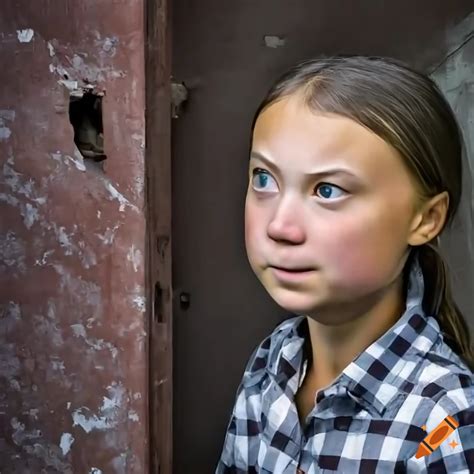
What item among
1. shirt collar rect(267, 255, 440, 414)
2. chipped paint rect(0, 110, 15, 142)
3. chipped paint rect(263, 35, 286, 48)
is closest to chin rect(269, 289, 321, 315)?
shirt collar rect(267, 255, 440, 414)

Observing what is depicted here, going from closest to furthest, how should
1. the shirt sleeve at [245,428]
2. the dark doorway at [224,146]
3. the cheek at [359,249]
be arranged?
1. the cheek at [359,249]
2. the shirt sleeve at [245,428]
3. the dark doorway at [224,146]

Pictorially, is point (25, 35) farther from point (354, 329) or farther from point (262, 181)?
point (354, 329)

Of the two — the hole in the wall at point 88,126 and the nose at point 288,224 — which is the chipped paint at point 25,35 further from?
the nose at point 288,224

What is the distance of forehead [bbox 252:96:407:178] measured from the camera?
95 centimetres

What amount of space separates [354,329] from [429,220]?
0.16 m

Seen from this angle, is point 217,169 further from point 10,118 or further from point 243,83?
point 10,118

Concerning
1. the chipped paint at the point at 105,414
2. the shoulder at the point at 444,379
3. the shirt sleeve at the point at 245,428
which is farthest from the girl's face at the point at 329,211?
the chipped paint at the point at 105,414

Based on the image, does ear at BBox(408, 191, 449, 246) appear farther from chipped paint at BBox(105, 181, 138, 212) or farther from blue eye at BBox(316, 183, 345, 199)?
chipped paint at BBox(105, 181, 138, 212)

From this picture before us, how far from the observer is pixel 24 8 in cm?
121

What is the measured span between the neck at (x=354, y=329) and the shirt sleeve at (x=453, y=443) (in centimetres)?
12

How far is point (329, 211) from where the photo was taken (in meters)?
0.95

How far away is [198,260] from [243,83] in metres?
0.30

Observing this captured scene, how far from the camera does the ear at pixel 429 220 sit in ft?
3.29

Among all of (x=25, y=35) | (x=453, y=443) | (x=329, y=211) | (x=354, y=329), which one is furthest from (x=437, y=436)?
(x=25, y=35)
